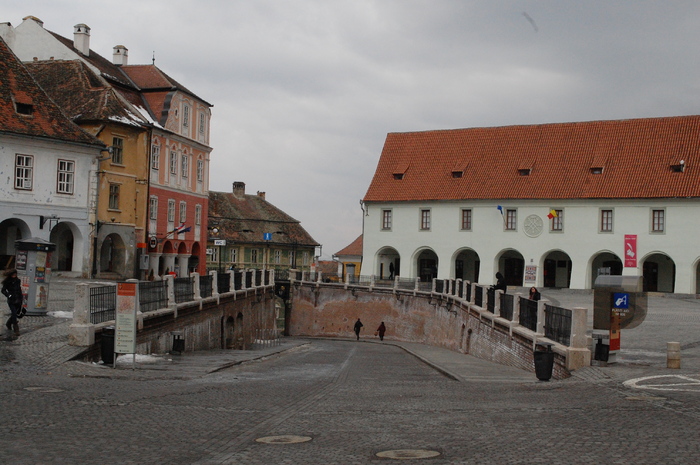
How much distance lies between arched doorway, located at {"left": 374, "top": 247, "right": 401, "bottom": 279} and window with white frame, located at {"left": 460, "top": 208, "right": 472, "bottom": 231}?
685cm

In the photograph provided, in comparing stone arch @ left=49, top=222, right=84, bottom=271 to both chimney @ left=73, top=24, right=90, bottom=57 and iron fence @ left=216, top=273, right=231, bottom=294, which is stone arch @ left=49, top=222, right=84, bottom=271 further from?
chimney @ left=73, top=24, right=90, bottom=57

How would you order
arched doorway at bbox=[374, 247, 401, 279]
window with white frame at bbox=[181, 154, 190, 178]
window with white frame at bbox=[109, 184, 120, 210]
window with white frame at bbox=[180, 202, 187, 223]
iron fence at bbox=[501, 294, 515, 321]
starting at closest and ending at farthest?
iron fence at bbox=[501, 294, 515, 321] < window with white frame at bbox=[109, 184, 120, 210] < window with white frame at bbox=[180, 202, 187, 223] < window with white frame at bbox=[181, 154, 190, 178] < arched doorway at bbox=[374, 247, 401, 279]

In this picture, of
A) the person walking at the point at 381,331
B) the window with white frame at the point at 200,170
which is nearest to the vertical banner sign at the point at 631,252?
the person walking at the point at 381,331

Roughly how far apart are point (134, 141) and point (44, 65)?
7.22 metres

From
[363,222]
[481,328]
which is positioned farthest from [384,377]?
[363,222]

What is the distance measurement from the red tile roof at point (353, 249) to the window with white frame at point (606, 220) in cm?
3825

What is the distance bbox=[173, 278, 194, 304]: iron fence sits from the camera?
27.6 m

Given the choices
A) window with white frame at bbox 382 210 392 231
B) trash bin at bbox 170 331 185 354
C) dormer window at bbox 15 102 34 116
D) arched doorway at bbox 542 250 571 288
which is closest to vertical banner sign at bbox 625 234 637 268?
arched doorway at bbox 542 250 571 288

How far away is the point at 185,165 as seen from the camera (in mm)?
56688

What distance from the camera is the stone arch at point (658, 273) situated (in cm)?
5688

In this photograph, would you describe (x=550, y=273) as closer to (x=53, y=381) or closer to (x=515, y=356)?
(x=515, y=356)

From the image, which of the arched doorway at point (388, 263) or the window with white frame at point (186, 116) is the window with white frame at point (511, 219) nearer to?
the arched doorway at point (388, 263)

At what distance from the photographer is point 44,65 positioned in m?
50.2

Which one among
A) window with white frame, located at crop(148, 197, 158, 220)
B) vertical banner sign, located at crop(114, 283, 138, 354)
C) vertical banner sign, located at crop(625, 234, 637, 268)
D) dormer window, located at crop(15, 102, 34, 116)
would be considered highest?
dormer window, located at crop(15, 102, 34, 116)
